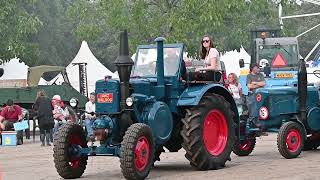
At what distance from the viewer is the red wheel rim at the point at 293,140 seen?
1512cm

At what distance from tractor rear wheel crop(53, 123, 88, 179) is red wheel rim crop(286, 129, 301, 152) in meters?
4.17

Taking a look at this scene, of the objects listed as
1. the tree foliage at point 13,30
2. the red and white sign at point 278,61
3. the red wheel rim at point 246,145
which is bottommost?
the red wheel rim at point 246,145

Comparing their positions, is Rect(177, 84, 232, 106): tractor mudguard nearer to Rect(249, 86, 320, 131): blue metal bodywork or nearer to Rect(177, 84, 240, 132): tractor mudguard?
Rect(177, 84, 240, 132): tractor mudguard

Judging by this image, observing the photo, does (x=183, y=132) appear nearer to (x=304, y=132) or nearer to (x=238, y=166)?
(x=238, y=166)

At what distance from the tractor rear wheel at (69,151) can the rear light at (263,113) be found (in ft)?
14.1

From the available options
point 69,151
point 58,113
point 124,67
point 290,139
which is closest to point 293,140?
point 290,139

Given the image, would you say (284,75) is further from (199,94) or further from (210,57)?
(199,94)

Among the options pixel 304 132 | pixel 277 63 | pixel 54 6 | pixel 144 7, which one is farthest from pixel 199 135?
pixel 54 6

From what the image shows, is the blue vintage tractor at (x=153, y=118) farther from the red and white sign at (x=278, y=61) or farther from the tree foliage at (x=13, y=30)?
the tree foliage at (x=13, y=30)

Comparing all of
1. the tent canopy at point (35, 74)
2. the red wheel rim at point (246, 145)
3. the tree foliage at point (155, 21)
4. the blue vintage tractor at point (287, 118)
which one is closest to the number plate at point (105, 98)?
the blue vintage tractor at point (287, 118)

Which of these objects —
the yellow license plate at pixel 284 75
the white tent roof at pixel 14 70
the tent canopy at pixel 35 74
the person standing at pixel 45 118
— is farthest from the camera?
the white tent roof at pixel 14 70

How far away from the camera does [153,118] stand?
12.5 m

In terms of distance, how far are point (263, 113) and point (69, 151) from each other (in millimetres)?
4711

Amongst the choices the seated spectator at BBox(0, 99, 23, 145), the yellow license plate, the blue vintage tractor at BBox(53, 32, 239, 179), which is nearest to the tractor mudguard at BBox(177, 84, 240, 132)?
the blue vintage tractor at BBox(53, 32, 239, 179)
